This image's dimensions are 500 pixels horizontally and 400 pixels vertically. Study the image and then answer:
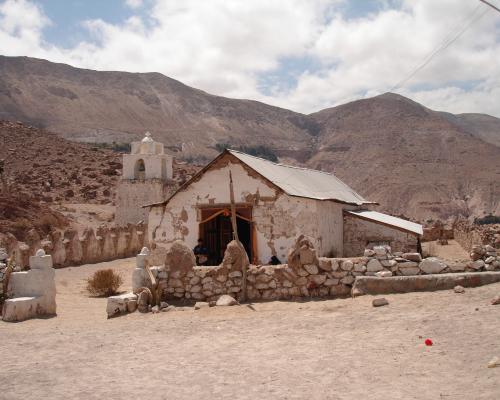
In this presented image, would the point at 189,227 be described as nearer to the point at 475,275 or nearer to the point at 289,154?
the point at 475,275

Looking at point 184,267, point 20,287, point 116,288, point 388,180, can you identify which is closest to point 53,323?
point 20,287

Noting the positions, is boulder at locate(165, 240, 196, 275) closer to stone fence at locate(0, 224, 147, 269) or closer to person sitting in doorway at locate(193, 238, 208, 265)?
person sitting in doorway at locate(193, 238, 208, 265)

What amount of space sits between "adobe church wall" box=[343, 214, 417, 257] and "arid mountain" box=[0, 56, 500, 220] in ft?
161

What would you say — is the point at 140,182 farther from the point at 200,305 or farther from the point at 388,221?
the point at 200,305

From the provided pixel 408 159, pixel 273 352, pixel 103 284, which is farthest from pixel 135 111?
pixel 273 352

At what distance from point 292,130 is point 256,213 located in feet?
351

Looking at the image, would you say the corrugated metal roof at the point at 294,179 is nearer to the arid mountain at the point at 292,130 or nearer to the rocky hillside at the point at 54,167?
the rocky hillside at the point at 54,167

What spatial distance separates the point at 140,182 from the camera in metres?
31.4

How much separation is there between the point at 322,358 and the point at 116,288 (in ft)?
29.9

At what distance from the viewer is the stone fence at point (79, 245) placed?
17.8 metres

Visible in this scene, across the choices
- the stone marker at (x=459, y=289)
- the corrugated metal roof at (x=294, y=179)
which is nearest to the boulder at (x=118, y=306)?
the corrugated metal roof at (x=294, y=179)

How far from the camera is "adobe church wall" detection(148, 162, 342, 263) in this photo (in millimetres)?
14555

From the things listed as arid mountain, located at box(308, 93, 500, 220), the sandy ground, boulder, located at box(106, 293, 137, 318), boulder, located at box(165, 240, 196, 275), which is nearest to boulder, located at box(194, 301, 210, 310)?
the sandy ground

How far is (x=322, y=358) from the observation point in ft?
21.1
